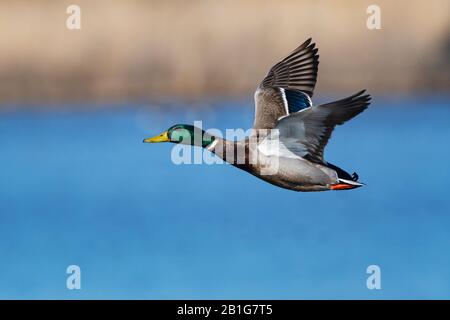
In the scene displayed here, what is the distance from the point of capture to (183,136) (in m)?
5.21

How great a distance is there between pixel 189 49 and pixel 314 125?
787 cm

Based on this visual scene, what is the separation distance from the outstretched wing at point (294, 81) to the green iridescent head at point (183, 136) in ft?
1.68

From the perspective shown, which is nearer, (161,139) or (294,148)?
(294,148)

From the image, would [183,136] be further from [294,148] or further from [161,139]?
[294,148]

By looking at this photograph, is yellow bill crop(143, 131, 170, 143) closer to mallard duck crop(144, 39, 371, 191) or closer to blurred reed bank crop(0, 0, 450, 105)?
mallard duck crop(144, 39, 371, 191)

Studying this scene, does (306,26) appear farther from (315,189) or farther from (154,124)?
(315,189)

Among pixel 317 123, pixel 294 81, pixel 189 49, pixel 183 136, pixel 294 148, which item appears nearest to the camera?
pixel 317 123

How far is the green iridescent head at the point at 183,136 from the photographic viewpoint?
17.0ft

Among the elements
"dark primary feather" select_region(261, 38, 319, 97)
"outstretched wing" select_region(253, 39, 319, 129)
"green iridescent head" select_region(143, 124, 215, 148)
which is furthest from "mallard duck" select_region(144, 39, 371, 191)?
"dark primary feather" select_region(261, 38, 319, 97)

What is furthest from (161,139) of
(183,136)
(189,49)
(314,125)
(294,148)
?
(189,49)

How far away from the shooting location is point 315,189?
4965mm

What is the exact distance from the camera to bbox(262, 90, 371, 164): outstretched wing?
4.71m

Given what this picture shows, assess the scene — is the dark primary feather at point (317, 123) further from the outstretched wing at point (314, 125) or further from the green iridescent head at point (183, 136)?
the green iridescent head at point (183, 136)
